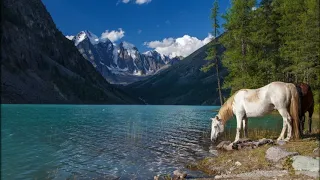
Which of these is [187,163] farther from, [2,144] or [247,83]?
[247,83]

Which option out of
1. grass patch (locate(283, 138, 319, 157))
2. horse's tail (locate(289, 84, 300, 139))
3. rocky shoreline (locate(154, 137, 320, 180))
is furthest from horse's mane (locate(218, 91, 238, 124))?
grass patch (locate(283, 138, 319, 157))

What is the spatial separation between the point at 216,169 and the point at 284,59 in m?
33.3

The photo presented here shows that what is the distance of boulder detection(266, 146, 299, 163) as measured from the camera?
1396cm

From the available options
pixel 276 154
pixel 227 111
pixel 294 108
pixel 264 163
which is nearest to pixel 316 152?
pixel 276 154

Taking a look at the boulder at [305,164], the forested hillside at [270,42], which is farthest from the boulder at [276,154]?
the forested hillside at [270,42]

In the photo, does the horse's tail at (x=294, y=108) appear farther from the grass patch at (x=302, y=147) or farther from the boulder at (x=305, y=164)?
the boulder at (x=305, y=164)

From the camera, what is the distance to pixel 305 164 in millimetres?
12039

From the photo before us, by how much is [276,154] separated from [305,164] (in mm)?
2345

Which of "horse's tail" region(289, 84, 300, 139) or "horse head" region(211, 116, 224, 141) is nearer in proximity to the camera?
"horse's tail" region(289, 84, 300, 139)

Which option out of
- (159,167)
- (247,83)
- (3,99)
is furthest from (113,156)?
(3,99)

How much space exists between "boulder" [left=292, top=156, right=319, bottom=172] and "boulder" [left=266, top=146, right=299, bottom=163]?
1.05 m

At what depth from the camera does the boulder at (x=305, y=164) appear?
11.6 metres

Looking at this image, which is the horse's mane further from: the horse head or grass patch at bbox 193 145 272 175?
grass patch at bbox 193 145 272 175

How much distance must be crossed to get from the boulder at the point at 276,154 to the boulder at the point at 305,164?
105 cm
